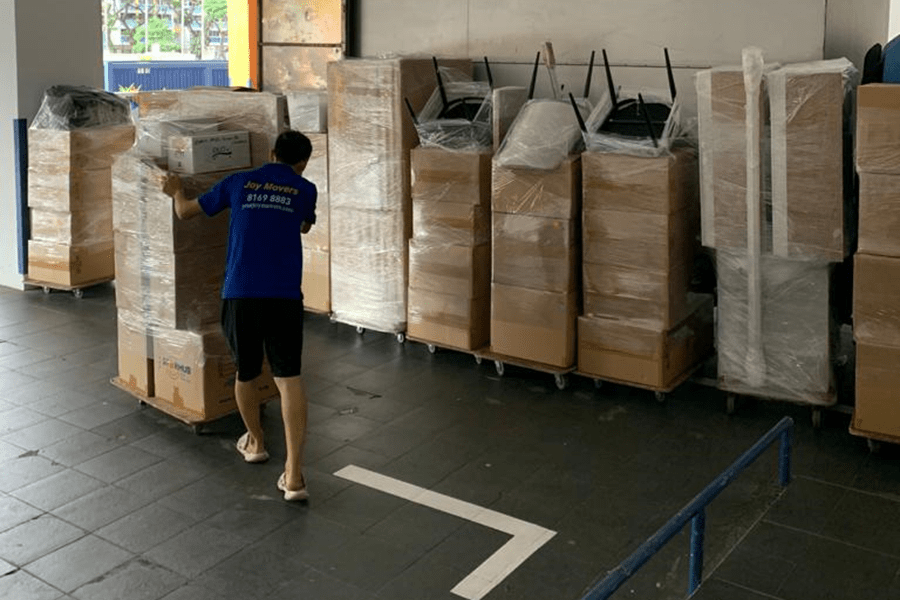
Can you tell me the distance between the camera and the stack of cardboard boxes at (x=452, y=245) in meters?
6.04

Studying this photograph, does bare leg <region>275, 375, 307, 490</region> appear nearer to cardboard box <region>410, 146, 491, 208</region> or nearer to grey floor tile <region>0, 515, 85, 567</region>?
grey floor tile <region>0, 515, 85, 567</region>

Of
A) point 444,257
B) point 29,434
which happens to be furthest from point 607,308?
point 29,434

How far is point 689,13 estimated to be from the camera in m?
6.16

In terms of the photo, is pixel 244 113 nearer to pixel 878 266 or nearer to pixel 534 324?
pixel 534 324

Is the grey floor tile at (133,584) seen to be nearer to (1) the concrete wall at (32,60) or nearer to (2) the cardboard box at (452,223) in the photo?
(2) the cardboard box at (452,223)

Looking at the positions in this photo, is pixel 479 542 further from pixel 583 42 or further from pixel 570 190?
pixel 583 42

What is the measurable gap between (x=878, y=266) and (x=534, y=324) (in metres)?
1.92

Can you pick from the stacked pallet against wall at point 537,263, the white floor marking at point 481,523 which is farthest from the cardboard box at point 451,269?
the white floor marking at point 481,523

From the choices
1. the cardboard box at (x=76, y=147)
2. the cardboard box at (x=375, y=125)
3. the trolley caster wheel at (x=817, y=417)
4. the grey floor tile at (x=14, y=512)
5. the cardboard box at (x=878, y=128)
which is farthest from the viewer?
the cardboard box at (x=76, y=147)

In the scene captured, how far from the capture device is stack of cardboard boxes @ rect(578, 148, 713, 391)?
541cm

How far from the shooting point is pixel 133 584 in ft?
12.0

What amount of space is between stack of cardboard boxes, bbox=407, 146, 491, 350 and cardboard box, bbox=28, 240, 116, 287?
278 centimetres

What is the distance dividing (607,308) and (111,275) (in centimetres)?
414

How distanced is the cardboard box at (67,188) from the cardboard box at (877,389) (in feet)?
17.5
